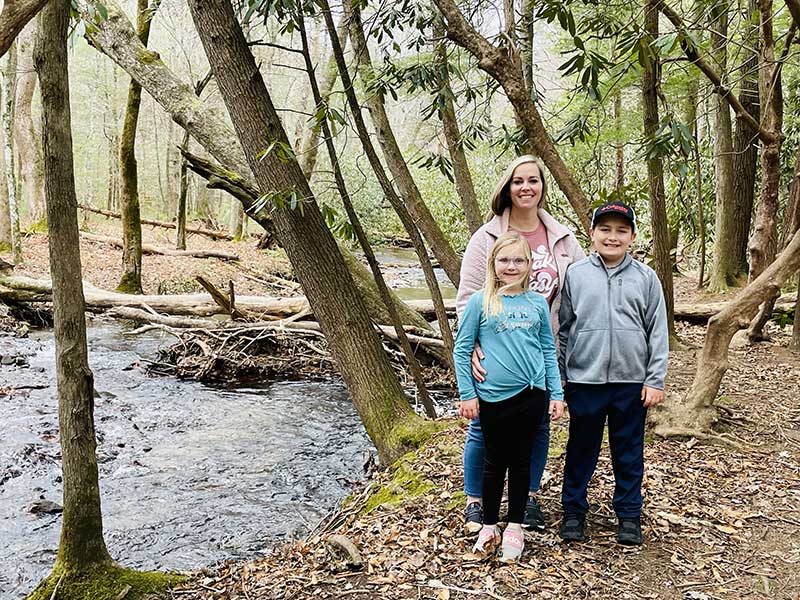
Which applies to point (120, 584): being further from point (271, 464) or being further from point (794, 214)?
point (794, 214)

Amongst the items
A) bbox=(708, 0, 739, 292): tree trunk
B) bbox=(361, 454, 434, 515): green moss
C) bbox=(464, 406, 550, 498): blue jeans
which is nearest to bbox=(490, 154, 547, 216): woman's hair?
bbox=(464, 406, 550, 498): blue jeans

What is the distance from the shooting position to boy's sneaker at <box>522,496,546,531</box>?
3.40m

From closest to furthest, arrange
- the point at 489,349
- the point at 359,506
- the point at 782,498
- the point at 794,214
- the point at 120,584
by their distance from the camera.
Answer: the point at 489,349
the point at 120,584
the point at 782,498
the point at 359,506
the point at 794,214

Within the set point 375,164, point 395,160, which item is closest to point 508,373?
point 375,164

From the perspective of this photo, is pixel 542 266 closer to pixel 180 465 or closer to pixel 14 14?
pixel 14 14

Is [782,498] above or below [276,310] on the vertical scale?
below

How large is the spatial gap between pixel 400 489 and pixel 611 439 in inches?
59.0

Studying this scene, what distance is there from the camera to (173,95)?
668cm

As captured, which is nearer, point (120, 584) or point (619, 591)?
point (619, 591)

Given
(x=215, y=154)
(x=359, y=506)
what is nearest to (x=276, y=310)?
(x=215, y=154)

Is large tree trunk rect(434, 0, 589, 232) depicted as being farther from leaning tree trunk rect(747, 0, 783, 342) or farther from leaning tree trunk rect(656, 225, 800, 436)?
leaning tree trunk rect(747, 0, 783, 342)

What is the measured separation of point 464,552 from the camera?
3242mm

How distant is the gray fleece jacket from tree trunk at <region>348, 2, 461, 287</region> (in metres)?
2.77

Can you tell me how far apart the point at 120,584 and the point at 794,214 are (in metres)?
7.87
